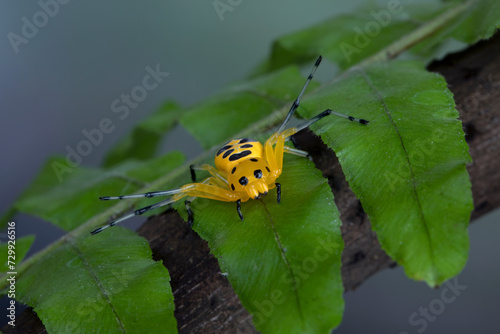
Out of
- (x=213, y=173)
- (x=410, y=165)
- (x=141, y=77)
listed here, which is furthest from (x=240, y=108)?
(x=141, y=77)

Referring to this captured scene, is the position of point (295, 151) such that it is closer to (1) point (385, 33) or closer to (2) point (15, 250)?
(1) point (385, 33)

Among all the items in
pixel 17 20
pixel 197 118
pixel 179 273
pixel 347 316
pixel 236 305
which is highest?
pixel 17 20

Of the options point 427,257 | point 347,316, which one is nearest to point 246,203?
point 427,257

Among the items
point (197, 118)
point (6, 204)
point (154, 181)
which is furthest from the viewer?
point (6, 204)

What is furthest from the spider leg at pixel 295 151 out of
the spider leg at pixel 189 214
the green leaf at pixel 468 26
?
the green leaf at pixel 468 26

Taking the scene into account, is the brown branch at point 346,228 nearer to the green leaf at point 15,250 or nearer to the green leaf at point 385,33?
the green leaf at point 385,33

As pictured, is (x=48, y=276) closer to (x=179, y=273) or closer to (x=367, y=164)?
(x=179, y=273)
